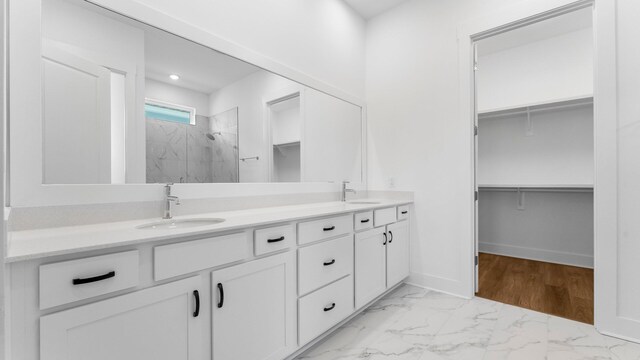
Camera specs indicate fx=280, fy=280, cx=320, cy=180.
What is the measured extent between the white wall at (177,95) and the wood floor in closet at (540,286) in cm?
275

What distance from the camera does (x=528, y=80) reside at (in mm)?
3557

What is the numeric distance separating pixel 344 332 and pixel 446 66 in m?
2.42

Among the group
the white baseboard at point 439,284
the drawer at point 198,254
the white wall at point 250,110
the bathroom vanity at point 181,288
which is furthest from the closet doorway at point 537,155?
the drawer at point 198,254

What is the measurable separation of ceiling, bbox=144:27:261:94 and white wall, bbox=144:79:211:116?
0.03 metres

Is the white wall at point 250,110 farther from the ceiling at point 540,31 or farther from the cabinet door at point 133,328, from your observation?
the ceiling at point 540,31

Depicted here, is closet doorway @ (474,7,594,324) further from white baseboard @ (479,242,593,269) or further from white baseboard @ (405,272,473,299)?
white baseboard @ (405,272,473,299)

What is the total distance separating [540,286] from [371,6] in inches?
129

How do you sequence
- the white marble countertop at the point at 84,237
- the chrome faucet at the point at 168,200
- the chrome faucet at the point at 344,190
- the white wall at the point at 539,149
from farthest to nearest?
the white wall at the point at 539,149 < the chrome faucet at the point at 344,190 < the chrome faucet at the point at 168,200 < the white marble countertop at the point at 84,237

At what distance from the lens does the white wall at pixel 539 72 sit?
3.23 meters

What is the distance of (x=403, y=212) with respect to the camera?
105 inches

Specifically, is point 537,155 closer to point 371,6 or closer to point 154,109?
point 371,6

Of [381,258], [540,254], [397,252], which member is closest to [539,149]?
[540,254]

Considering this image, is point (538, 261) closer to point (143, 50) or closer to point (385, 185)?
point (385, 185)

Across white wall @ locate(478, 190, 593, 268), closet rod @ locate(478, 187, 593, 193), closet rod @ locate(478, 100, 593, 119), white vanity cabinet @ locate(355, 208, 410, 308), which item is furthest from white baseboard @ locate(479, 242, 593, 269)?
white vanity cabinet @ locate(355, 208, 410, 308)
